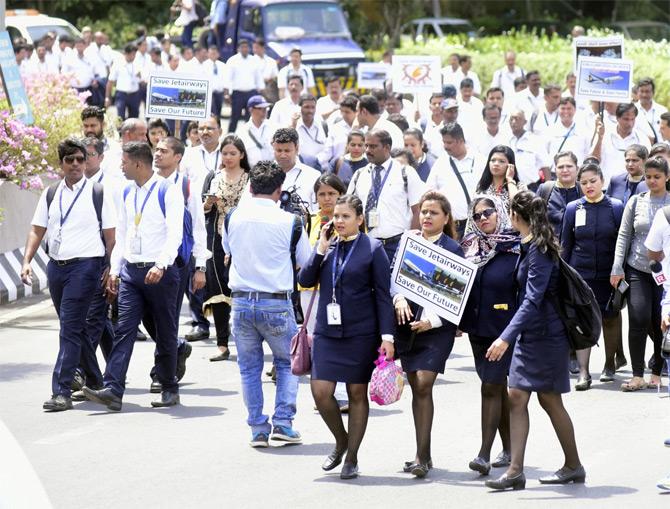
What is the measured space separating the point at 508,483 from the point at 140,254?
3516 mm

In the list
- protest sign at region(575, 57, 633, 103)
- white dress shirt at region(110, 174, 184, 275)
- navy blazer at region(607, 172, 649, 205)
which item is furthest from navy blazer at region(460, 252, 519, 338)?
protest sign at region(575, 57, 633, 103)

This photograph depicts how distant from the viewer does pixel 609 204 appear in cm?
1153

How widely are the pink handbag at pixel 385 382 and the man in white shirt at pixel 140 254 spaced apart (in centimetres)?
250

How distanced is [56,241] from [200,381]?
182cm

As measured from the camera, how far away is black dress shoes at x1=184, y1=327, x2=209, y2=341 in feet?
44.4

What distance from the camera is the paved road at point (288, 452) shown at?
8266 millimetres

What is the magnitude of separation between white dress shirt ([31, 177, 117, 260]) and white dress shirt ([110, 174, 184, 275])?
0.23 m

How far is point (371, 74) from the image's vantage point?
81.2ft

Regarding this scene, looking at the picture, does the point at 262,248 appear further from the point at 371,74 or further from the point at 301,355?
the point at 371,74

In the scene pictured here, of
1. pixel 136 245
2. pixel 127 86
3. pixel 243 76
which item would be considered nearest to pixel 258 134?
pixel 136 245

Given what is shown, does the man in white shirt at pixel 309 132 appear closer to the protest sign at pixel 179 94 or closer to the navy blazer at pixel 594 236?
the protest sign at pixel 179 94

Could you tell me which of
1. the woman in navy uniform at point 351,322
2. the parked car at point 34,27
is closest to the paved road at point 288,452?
the woman in navy uniform at point 351,322

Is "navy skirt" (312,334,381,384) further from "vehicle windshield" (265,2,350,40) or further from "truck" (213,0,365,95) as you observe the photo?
"vehicle windshield" (265,2,350,40)

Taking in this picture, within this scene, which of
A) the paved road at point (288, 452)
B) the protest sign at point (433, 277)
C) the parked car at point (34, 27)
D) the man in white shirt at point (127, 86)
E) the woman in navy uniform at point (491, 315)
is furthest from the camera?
the parked car at point (34, 27)
